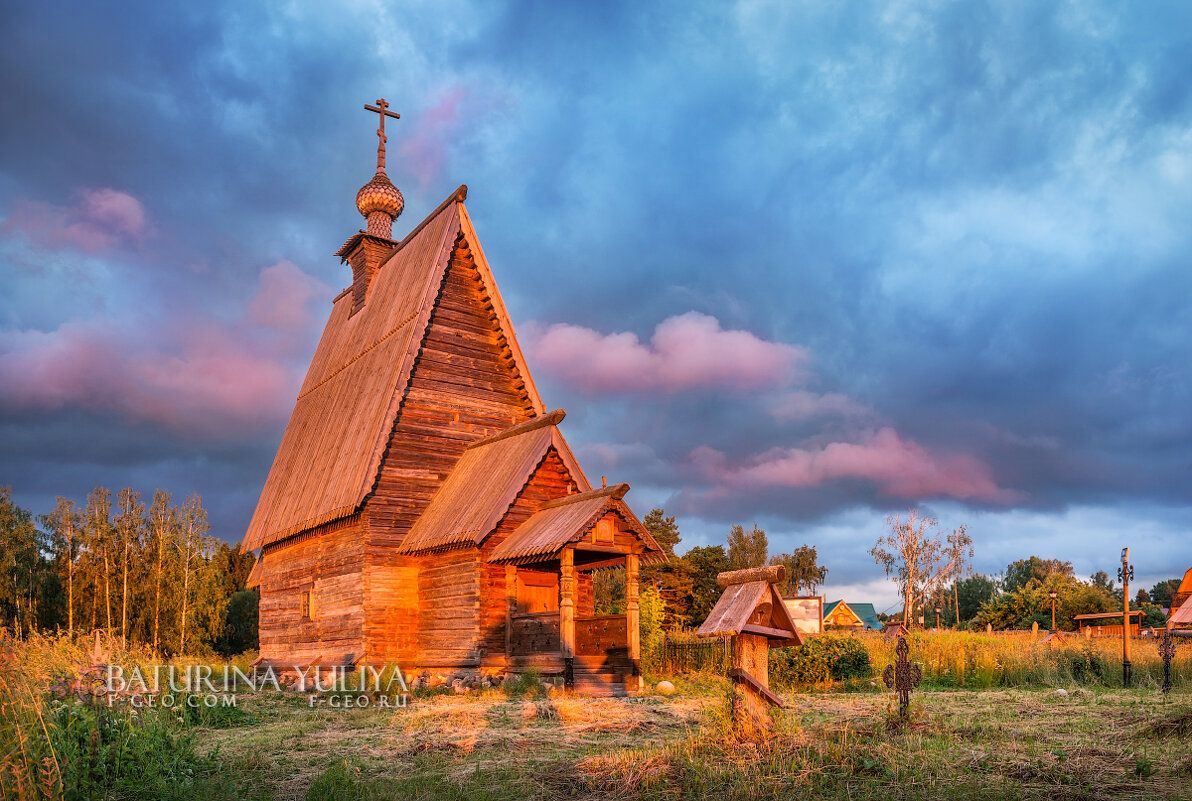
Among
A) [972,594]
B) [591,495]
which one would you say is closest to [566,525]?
[591,495]

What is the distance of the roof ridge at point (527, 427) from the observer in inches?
816

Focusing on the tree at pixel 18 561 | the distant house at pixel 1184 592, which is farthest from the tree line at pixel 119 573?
the distant house at pixel 1184 592

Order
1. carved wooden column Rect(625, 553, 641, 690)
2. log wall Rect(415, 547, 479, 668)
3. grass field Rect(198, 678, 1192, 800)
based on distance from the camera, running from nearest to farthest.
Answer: grass field Rect(198, 678, 1192, 800) → carved wooden column Rect(625, 553, 641, 690) → log wall Rect(415, 547, 479, 668)

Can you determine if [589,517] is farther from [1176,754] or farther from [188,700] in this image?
[1176,754]

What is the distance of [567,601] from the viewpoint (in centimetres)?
1833

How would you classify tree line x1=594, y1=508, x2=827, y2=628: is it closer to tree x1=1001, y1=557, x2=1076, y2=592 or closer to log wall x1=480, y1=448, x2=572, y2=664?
log wall x1=480, y1=448, x2=572, y2=664

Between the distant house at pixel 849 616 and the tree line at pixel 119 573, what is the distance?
3563cm

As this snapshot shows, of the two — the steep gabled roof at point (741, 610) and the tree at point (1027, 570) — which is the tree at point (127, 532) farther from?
the tree at point (1027, 570)

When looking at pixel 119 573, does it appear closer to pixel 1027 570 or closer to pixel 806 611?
pixel 806 611

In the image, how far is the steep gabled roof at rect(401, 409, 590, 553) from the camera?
19.7m

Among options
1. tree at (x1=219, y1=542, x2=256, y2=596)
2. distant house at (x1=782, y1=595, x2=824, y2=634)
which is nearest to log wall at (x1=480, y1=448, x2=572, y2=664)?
distant house at (x1=782, y1=595, x2=824, y2=634)

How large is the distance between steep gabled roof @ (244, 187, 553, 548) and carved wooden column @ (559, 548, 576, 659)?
221 inches

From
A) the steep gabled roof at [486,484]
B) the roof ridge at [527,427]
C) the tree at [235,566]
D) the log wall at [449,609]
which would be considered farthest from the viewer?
the tree at [235,566]

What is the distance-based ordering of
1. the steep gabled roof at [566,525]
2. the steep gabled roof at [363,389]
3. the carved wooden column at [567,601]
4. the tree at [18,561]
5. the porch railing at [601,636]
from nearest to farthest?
the steep gabled roof at [566,525] → the carved wooden column at [567,601] → the porch railing at [601,636] → the steep gabled roof at [363,389] → the tree at [18,561]
